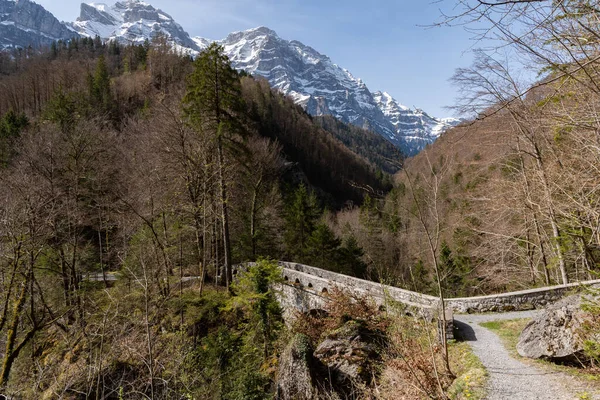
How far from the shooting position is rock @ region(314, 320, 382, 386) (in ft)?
24.3

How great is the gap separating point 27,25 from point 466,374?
266374 millimetres

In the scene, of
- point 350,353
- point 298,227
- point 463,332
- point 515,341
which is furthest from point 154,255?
point 298,227

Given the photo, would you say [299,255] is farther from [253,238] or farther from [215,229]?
[215,229]

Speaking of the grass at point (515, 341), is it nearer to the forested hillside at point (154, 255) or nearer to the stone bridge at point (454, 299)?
the stone bridge at point (454, 299)

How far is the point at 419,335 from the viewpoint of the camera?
716cm

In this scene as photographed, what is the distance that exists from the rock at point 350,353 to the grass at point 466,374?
73.0 inches

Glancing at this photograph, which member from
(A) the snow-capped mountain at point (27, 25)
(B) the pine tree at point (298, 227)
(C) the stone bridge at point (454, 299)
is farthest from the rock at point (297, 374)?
(A) the snow-capped mountain at point (27, 25)

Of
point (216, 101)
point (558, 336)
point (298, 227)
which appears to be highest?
point (216, 101)

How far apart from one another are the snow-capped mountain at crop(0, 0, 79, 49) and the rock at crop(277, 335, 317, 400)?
232 m

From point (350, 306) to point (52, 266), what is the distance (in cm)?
1246

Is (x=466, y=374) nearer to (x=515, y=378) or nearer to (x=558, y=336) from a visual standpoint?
(x=515, y=378)

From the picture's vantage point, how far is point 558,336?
17.3 ft

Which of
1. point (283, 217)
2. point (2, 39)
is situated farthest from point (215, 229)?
point (2, 39)

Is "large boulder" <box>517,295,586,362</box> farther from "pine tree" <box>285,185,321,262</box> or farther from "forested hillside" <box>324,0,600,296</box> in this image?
"pine tree" <box>285,185,321,262</box>
